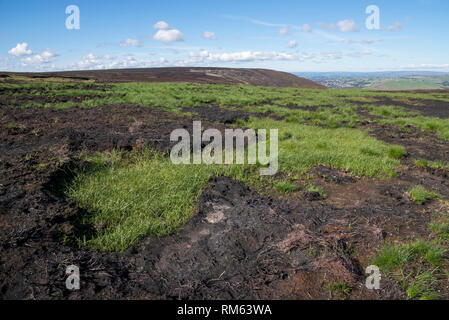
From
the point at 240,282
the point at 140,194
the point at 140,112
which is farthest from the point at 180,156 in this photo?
the point at 140,112

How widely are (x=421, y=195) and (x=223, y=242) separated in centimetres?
432

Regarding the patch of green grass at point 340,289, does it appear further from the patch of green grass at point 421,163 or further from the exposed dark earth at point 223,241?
the patch of green grass at point 421,163

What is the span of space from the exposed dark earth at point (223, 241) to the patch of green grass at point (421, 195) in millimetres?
135

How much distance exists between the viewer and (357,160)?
7.32 meters

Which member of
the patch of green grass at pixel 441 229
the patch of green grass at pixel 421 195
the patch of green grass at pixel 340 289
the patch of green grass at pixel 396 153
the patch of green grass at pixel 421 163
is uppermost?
the patch of green grass at pixel 396 153

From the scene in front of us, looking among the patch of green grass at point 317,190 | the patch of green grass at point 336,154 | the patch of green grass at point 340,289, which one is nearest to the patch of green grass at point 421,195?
the patch of green grass at point 336,154

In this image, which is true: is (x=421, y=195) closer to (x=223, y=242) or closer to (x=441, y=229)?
(x=441, y=229)

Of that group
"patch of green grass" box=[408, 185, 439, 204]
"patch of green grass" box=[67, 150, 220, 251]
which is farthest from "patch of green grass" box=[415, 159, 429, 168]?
"patch of green grass" box=[67, 150, 220, 251]

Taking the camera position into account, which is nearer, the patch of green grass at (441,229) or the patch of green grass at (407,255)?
the patch of green grass at (407,255)

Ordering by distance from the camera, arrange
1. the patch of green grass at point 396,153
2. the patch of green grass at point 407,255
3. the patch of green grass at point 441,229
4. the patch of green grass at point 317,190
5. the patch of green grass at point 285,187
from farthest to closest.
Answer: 1. the patch of green grass at point 396,153
2. the patch of green grass at point 285,187
3. the patch of green grass at point 317,190
4. the patch of green grass at point 441,229
5. the patch of green grass at point 407,255

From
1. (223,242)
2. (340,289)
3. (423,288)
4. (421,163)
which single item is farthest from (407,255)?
(421,163)

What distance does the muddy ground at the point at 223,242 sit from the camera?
291 centimetres

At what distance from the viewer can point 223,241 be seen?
12.5ft

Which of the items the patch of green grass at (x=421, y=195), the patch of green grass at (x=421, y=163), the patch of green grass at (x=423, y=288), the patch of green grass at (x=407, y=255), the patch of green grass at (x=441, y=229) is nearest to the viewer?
the patch of green grass at (x=423, y=288)
